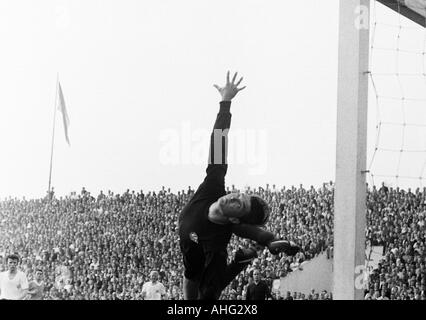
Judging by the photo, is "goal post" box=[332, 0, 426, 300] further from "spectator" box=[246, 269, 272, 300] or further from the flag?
the flag

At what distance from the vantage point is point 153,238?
5379 mm

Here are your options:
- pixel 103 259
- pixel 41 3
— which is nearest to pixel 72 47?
pixel 41 3

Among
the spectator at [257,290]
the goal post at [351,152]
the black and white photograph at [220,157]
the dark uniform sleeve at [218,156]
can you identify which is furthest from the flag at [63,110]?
the goal post at [351,152]

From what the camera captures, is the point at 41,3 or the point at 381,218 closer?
the point at 381,218

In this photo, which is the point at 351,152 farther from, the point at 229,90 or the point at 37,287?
the point at 37,287

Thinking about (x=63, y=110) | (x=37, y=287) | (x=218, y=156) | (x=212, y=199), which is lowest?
(x=37, y=287)

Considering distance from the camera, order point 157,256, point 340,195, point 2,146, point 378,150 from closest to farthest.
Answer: point 340,195 < point 378,150 < point 157,256 < point 2,146

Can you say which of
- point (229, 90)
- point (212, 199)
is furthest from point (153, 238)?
point (229, 90)

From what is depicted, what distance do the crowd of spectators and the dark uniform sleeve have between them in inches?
6.4

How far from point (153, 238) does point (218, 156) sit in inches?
35.5

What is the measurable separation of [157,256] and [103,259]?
0.59 m

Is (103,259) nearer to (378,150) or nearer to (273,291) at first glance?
(273,291)

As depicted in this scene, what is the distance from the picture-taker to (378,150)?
16.1ft

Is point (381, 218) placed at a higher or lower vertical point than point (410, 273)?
higher
